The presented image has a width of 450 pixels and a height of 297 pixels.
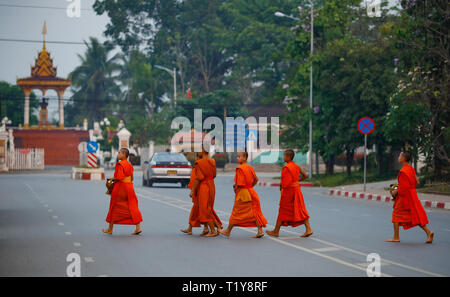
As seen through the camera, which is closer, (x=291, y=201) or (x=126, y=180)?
(x=291, y=201)

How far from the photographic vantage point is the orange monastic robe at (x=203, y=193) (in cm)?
1255

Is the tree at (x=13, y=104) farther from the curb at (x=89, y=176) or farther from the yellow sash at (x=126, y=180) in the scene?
the yellow sash at (x=126, y=180)

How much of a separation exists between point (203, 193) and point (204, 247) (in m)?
1.63

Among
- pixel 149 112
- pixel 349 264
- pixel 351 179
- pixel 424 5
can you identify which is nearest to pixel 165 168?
pixel 351 179

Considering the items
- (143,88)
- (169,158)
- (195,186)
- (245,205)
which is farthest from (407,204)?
(143,88)

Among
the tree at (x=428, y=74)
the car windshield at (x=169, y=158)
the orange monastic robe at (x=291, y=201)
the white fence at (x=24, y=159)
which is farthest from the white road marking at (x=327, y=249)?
the white fence at (x=24, y=159)

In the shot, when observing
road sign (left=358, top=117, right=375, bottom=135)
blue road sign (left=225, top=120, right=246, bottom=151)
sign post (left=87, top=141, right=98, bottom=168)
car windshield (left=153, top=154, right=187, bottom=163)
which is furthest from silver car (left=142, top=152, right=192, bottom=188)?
blue road sign (left=225, top=120, right=246, bottom=151)

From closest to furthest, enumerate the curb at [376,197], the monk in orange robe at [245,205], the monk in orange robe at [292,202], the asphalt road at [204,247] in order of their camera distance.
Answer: the asphalt road at [204,247] → the monk in orange robe at [245,205] → the monk in orange robe at [292,202] → the curb at [376,197]

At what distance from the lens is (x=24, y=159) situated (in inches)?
2223

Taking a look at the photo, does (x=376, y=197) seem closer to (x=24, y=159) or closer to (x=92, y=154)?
(x=92, y=154)

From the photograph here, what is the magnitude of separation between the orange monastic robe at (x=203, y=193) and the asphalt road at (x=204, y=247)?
1.39 ft

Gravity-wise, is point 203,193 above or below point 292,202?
above

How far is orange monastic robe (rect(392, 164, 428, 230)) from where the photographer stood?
1191 cm

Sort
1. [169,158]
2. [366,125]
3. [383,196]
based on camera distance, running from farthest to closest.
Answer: [169,158], [366,125], [383,196]
